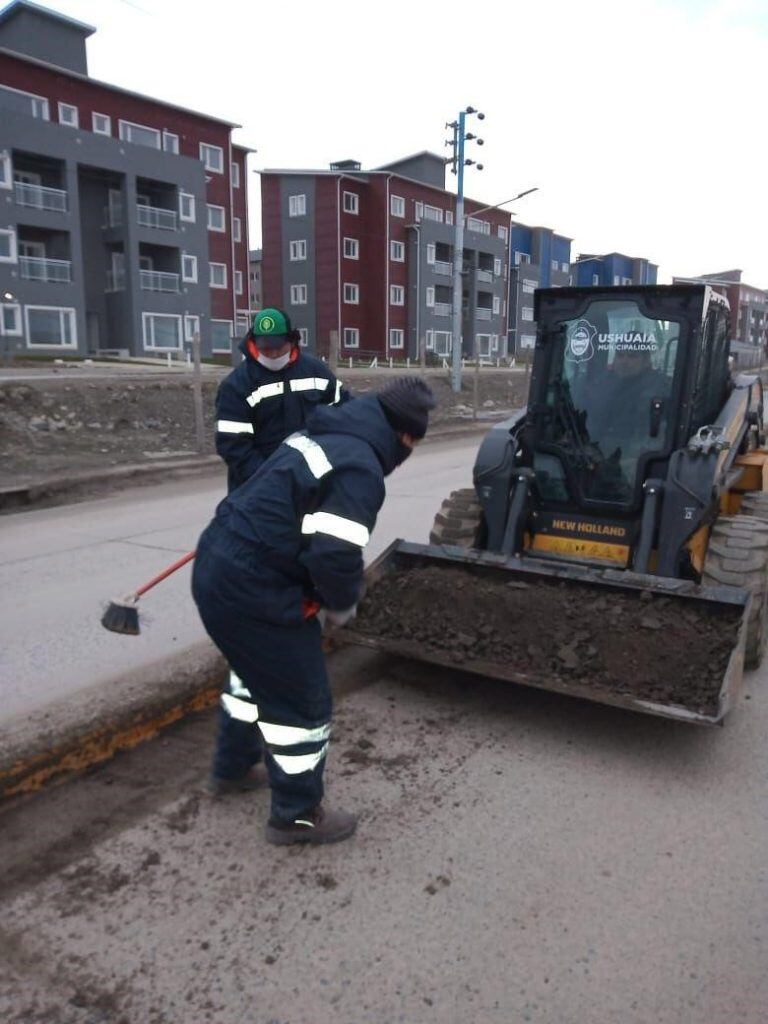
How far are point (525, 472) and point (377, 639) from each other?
1.76 meters

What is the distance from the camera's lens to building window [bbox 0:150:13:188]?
31.0m

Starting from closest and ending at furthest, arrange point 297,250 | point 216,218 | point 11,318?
point 11,318, point 216,218, point 297,250

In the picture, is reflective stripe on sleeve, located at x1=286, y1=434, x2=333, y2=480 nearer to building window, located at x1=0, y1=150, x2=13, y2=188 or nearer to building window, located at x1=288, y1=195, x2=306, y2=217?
building window, located at x1=0, y1=150, x2=13, y2=188

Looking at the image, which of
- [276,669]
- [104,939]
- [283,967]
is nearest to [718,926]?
[283,967]

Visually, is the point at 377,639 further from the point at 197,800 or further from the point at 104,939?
the point at 104,939

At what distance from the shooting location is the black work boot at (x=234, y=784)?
3.59 metres

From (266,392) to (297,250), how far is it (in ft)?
153

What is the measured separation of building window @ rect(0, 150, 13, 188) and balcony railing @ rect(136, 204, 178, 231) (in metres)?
5.75

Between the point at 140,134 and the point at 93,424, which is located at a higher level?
the point at 140,134

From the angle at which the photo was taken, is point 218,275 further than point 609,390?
Yes

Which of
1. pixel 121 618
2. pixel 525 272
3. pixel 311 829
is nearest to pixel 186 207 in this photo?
pixel 525 272

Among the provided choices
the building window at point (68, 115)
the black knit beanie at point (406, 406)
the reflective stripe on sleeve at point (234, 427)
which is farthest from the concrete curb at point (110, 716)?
the building window at point (68, 115)

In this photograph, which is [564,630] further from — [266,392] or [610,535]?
[266,392]

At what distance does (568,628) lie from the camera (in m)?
4.50
